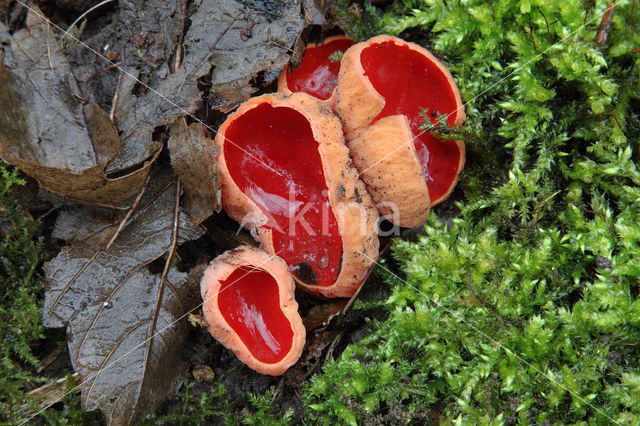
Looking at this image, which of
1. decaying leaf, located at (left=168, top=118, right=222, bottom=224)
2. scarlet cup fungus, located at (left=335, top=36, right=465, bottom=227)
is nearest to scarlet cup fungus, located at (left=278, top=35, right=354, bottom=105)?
scarlet cup fungus, located at (left=335, top=36, right=465, bottom=227)

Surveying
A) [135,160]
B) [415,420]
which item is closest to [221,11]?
[135,160]

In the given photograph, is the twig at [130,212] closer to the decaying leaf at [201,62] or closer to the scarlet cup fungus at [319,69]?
the decaying leaf at [201,62]

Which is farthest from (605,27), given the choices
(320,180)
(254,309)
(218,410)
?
(218,410)

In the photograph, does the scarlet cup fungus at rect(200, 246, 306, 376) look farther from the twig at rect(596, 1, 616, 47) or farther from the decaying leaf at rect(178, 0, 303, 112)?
the twig at rect(596, 1, 616, 47)

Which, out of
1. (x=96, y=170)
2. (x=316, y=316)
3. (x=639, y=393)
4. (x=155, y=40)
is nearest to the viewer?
(x=639, y=393)

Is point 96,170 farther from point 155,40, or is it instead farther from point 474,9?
point 474,9
